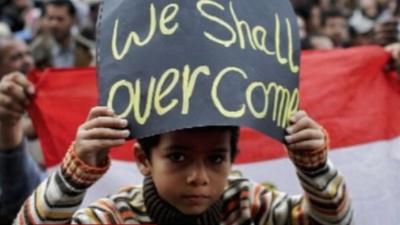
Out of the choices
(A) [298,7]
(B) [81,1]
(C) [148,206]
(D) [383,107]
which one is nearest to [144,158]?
(C) [148,206]

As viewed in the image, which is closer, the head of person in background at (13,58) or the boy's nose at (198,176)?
the boy's nose at (198,176)

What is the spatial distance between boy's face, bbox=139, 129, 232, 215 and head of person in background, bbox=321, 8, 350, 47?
20.0 feet

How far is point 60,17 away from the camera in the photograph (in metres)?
7.54

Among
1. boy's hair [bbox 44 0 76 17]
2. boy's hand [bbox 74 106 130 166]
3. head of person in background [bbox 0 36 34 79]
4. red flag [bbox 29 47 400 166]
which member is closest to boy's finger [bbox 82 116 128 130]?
boy's hand [bbox 74 106 130 166]

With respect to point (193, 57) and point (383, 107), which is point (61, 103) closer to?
point (383, 107)

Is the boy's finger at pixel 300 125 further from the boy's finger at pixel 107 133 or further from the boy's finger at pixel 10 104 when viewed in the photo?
the boy's finger at pixel 10 104

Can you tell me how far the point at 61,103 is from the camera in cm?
394

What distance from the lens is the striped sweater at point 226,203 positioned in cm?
235

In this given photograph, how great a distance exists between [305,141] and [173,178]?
33 cm

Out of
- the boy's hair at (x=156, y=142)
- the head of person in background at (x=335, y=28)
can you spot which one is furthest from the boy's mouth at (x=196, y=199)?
the head of person in background at (x=335, y=28)

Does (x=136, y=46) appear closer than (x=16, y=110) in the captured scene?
Yes

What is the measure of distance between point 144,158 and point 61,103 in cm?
142

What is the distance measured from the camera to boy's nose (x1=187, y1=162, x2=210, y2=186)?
93.0 inches

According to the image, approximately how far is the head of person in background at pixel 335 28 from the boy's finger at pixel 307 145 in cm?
608
